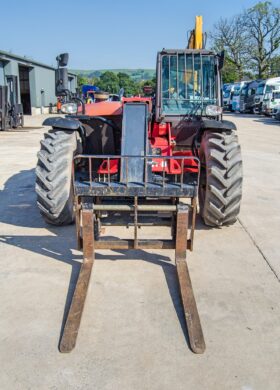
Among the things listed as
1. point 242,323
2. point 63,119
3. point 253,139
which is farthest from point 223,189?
point 253,139

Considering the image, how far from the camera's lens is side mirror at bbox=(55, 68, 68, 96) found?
492 centimetres

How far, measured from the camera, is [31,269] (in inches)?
163

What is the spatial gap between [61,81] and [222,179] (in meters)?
2.31

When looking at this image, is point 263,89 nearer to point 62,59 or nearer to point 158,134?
point 158,134

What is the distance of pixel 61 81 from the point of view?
16.3 ft

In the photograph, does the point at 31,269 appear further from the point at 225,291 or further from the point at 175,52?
the point at 175,52

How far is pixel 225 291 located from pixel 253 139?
13.5 meters

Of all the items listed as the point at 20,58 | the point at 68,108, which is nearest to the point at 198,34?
the point at 68,108

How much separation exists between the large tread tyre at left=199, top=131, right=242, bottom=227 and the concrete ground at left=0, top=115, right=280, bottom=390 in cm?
35

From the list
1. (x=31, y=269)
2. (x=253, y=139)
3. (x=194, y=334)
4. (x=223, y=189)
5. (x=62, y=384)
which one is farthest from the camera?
(x=253, y=139)

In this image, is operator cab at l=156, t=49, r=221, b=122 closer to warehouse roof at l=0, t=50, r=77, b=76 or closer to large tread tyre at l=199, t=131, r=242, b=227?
large tread tyre at l=199, t=131, r=242, b=227

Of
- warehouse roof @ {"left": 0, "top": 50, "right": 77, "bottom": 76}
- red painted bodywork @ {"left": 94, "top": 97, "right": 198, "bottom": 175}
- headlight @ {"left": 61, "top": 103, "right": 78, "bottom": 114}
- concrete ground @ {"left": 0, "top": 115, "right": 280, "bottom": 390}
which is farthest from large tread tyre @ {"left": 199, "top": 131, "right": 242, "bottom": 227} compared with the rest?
warehouse roof @ {"left": 0, "top": 50, "right": 77, "bottom": 76}

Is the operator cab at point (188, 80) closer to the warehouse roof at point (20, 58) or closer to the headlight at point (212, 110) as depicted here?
the headlight at point (212, 110)

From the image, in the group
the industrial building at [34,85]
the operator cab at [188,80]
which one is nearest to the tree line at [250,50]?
the industrial building at [34,85]
